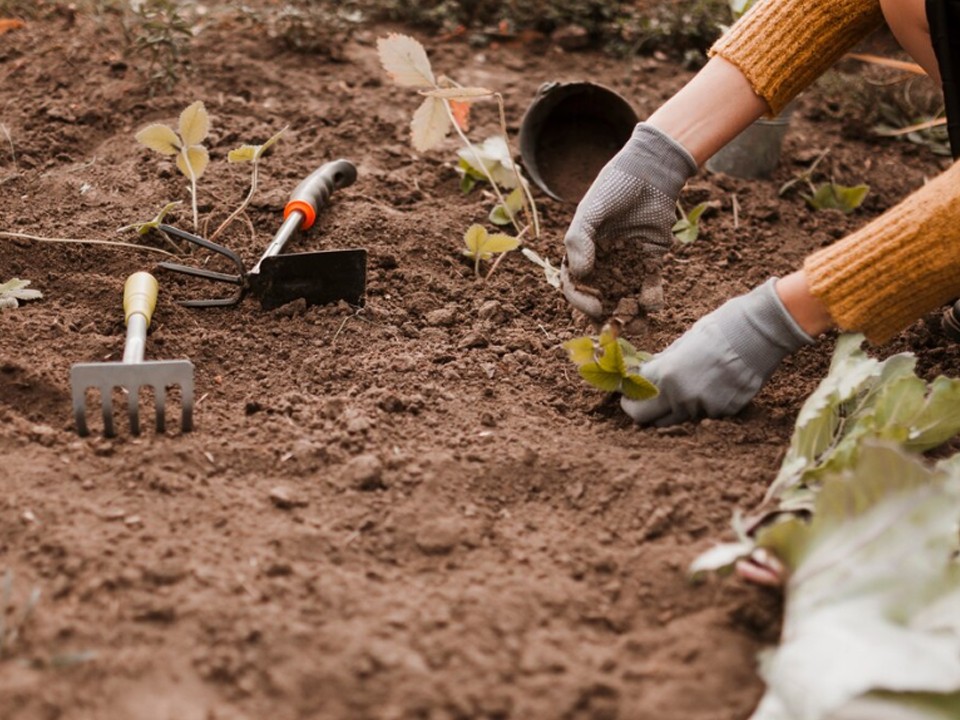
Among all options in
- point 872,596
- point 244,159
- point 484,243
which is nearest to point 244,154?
point 244,159

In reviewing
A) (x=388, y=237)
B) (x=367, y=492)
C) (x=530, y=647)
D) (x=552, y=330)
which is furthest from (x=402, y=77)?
(x=530, y=647)

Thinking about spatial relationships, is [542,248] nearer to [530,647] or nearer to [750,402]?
[750,402]

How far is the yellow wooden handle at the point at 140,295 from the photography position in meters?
2.11

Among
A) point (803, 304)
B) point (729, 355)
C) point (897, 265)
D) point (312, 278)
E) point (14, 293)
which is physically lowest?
point (14, 293)

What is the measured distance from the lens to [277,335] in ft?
7.37

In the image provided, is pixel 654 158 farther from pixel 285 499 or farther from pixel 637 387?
pixel 285 499

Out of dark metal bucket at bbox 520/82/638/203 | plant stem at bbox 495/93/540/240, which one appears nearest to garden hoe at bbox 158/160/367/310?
plant stem at bbox 495/93/540/240

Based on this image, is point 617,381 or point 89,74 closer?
point 617,381

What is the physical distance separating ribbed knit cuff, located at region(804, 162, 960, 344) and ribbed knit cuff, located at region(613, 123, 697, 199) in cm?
42

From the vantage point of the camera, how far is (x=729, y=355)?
187 cm

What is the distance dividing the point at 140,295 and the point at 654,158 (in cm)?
106

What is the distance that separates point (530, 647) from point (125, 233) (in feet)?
4.97

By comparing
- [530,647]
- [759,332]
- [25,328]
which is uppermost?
[759,332]

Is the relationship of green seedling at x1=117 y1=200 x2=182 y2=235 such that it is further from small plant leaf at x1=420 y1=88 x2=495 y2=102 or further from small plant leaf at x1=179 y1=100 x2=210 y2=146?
small plant leaf at x1=420 y1=88 x2=495 y2=102
